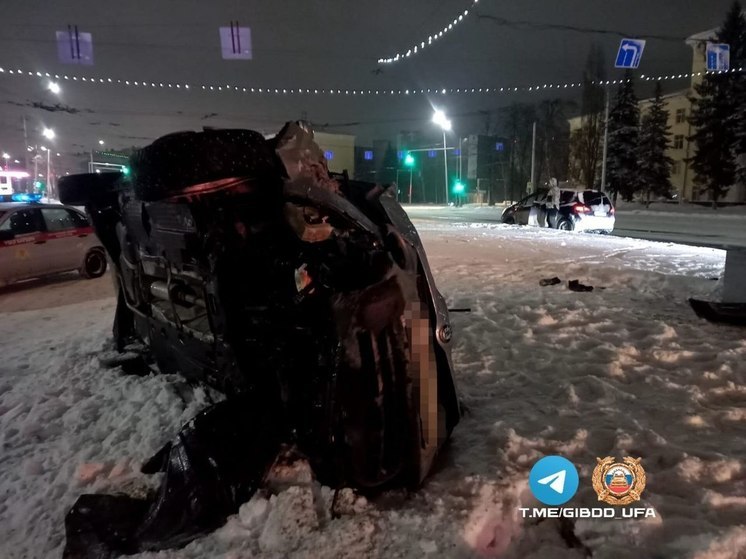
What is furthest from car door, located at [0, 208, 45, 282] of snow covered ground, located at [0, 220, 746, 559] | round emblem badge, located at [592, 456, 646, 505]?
round emblem badge, located at [592, 456, 646, 505]

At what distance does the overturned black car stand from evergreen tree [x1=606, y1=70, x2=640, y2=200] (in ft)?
153

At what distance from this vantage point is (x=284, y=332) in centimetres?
287

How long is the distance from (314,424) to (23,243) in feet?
30.9

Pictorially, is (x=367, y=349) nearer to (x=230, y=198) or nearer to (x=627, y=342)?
(x=230, y=198)

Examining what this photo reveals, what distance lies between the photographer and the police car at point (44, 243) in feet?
31.4

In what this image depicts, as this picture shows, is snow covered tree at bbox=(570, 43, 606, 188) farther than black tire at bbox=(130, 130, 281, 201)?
Yes

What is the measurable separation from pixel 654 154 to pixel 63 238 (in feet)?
146

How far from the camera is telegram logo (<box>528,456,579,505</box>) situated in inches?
105

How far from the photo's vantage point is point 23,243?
9758 mm

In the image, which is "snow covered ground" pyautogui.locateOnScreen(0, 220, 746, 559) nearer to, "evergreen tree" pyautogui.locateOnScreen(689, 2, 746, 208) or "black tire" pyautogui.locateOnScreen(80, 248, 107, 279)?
"black tire" pyautogui.locateOnScreen(80, 248, 107, 279)

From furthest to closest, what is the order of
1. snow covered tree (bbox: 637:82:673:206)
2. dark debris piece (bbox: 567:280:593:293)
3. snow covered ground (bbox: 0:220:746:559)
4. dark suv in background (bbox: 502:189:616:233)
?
snow covered tree (bbox: 637:82:673:206) < dark suv in background (bbox: 502:189:616:233) < dark debris piece (bbox: 567:280:593:293) < snow covered ground (bbox: 0:220:746:559)

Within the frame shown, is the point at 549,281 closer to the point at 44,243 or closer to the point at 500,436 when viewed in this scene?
the point at 500,436

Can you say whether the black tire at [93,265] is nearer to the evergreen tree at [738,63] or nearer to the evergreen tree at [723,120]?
the evergreen tree at [723,120]

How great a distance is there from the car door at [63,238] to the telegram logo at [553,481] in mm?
10414
